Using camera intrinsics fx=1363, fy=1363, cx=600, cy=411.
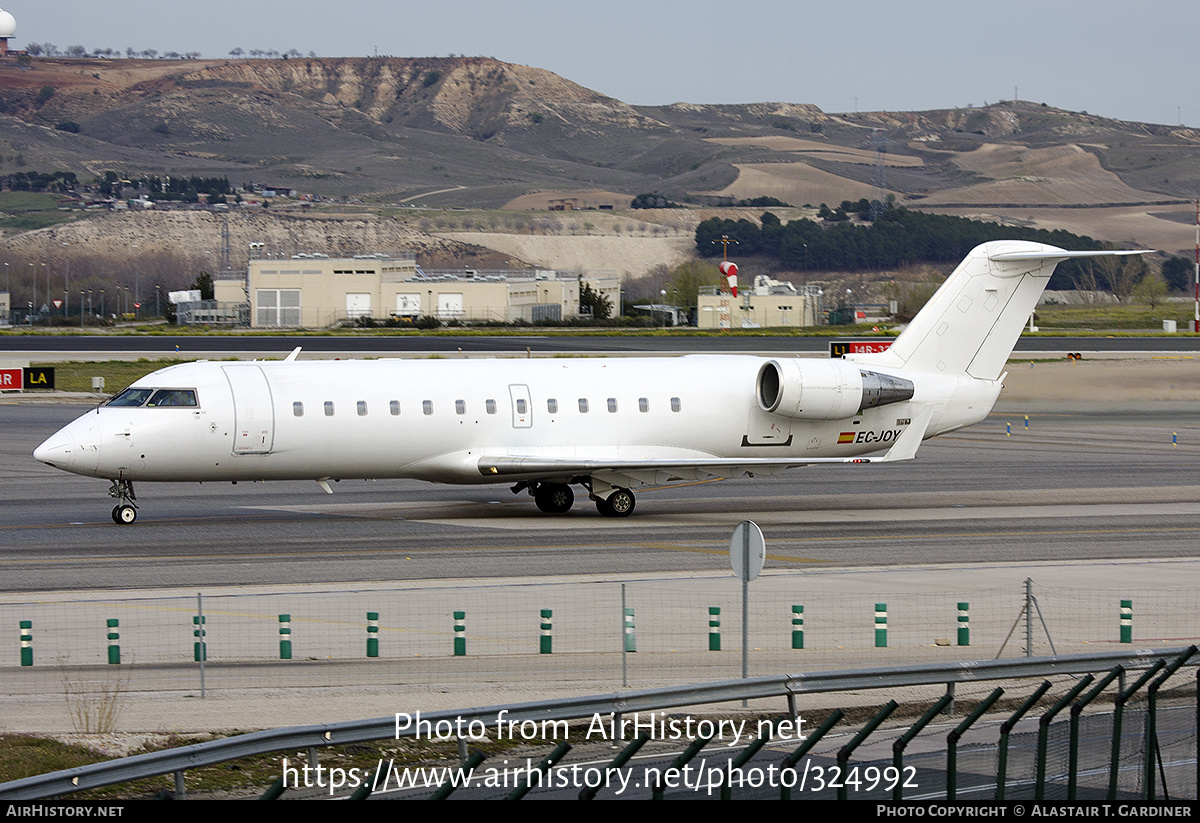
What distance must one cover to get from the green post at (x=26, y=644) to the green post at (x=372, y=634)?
4280 millimetres

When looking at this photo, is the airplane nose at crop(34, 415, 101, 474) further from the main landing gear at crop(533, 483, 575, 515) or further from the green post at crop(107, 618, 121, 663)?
the green post at crop(107, 618, 121, 663)

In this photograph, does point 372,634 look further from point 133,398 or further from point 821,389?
point 821,389

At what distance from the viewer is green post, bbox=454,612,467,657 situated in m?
18.1

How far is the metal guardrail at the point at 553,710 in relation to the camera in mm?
8742

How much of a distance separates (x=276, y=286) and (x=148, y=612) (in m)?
102

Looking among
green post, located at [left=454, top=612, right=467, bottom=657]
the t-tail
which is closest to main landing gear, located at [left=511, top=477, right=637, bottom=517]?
the t-tail

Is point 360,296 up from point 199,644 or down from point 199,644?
up

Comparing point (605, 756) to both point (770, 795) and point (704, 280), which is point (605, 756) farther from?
point (704, 280)

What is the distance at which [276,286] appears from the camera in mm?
119062

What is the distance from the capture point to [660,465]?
3128cm

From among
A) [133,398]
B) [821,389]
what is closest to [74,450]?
[133,398]

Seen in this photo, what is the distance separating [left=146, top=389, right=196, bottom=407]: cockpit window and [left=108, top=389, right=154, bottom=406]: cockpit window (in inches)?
6.5

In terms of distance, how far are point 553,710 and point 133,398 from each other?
21201 mm

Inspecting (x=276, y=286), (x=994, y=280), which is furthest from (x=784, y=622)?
(x=276, y=286)
